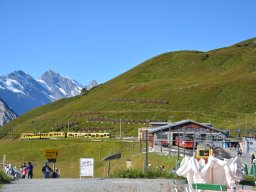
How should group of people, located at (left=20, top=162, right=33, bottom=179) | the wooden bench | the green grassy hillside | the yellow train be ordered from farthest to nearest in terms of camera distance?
the green grassy hillside → the yellow train → group of people, located at (left=20, top=162, right=33, bottom=179) → the wooden bench

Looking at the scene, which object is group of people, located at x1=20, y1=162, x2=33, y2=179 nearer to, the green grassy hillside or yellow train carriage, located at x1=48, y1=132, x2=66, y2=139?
the green grassy hillside

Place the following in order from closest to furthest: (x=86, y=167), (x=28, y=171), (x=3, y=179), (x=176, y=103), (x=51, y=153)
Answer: (x=3, y=179), (x=86, y=167), (x=28, y=171), (x=51, y=153), (x=176, y=103)

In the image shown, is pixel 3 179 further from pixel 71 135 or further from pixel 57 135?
pixel 57 135

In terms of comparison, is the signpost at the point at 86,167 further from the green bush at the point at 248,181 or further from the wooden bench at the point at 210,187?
the wooden bench at the point at 210,187

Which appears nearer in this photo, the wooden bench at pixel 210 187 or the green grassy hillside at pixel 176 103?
the wooden bench at pixel 210 187

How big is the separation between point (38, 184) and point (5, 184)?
1.76 m

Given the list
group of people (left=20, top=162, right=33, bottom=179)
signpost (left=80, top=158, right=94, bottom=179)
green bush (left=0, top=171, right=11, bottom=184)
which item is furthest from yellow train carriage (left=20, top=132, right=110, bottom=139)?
green bush (left=0, top=171, right=11, bottom=184)

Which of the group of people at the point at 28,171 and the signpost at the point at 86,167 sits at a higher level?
the signpost at the point at 86,167

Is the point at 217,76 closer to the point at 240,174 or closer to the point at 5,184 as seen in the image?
the point at 5,184

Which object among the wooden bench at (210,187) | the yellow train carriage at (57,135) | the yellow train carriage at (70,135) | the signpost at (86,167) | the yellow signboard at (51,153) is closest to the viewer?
the wooden bench at (210,187)

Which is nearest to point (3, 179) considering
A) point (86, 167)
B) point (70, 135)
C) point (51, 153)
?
point (86, 167)

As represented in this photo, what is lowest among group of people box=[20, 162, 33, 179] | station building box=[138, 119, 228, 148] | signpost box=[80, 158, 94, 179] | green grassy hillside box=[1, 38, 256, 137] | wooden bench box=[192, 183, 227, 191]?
group of people box=[20, 162, 33, 179]


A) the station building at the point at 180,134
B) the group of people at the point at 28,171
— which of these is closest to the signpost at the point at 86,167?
the group of people at the point at 28,171

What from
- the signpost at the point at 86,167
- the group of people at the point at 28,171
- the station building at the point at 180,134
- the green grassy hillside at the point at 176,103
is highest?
the green grassy hillside at the point at 176,103
